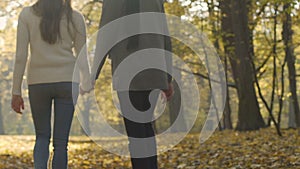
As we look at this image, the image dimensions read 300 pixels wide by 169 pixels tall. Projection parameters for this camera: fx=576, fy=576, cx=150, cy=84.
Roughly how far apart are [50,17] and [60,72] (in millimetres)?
444

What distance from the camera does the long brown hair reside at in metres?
4.52

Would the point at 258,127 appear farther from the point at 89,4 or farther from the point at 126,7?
the point at 126,7

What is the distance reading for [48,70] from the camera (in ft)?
14.8

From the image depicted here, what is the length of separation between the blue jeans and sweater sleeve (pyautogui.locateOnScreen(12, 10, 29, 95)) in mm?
165

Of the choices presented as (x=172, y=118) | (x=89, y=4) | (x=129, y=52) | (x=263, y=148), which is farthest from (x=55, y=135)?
(x=172, y=118)

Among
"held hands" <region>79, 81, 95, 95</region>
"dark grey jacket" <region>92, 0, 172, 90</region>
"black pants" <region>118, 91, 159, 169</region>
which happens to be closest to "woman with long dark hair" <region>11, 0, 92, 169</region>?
"held hands" <region>79, 81, 95, 95</region>

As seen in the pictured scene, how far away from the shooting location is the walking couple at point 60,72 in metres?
4.49

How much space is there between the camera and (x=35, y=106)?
452 cm

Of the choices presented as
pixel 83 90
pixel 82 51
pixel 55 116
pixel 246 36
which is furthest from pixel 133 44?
pixel 246 36

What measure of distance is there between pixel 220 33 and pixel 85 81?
489 inches

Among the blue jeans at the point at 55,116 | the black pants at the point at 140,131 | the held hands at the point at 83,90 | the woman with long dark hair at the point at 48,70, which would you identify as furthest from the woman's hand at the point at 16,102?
the black pants at the point at 140,131

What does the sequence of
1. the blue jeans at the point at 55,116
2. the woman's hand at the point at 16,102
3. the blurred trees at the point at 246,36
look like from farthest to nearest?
the blurred trees at the point at 246,36 → the woman's hand at the point at 16,102 → the blue jeans at the point at 55,116

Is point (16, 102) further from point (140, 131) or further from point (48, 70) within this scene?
point (140, 131)

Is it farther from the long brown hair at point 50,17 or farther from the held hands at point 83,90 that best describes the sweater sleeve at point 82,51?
the long brown hair at point 50,17
